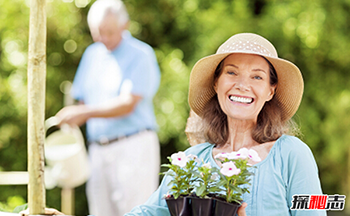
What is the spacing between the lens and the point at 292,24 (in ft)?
14.9

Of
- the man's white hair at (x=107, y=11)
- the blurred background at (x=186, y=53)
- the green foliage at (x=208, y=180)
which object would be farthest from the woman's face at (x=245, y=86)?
the blurred background at (x=186, y=53)

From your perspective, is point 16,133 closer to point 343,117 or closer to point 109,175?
point 109,175

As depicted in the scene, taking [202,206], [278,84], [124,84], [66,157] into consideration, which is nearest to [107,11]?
[124,84]

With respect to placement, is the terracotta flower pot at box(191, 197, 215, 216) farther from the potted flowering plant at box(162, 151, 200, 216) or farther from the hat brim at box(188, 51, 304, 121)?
the hat brim at box(188, 51, 304, 121)

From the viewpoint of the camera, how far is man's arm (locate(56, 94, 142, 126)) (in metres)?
2.49

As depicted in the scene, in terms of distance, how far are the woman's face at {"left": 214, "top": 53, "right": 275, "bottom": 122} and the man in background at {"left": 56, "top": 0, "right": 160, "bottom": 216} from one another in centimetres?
111

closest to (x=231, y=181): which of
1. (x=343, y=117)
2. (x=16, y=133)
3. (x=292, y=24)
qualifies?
(x=292, y=24)

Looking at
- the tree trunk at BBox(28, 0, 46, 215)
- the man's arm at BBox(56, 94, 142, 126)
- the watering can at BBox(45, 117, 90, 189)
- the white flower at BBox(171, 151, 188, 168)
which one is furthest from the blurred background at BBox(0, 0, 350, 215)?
the white flower at BBox(171, 151, 188, 168)

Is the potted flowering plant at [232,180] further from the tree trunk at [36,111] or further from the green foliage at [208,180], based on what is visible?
the tree trunk at [36,111]

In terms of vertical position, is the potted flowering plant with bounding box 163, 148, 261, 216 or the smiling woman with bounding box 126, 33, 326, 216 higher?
the smiling woman with bounding box 126, 33, 326, 216

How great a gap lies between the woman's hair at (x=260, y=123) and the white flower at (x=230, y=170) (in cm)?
43

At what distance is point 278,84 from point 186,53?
360cm

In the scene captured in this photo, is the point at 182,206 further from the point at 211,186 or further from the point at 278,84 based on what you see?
the point at 278,84

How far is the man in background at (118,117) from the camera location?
255 cm
